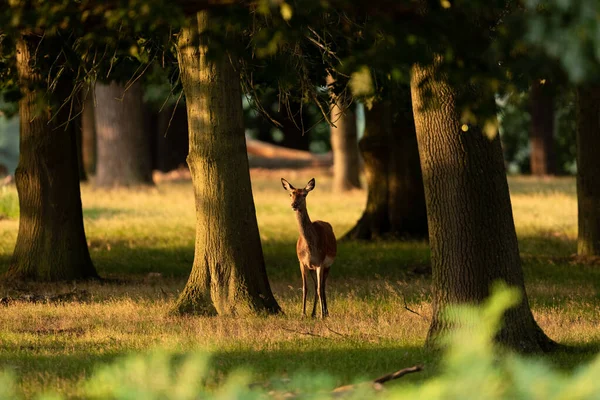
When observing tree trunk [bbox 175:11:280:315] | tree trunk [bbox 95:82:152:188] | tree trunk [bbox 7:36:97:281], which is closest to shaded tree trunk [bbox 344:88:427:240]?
tree trunk [bbox 7:36:97:281]

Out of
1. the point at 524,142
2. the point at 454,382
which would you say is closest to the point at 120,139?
the point at 524,142

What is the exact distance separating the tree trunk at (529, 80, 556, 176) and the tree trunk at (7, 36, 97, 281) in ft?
81.3

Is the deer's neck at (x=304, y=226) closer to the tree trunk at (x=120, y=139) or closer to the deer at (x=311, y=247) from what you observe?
the deer at (x=311, y=247)

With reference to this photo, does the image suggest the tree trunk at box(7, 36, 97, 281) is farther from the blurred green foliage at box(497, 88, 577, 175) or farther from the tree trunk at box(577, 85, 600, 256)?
the blurred green foliage at box(497, 88, 577, 175)

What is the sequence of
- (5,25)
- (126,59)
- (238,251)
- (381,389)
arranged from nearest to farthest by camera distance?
(381,389) → (5,25) → (238,251) → (126,59)

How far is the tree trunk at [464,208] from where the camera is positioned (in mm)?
10195

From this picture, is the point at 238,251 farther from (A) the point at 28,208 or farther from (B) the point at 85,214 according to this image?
(B) the point at 85,214

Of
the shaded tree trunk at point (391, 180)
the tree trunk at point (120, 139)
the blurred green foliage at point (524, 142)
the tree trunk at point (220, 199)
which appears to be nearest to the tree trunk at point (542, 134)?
the blurred green foliage at point (524, 142)

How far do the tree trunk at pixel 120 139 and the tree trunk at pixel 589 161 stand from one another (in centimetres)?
1505

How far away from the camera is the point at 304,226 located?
1324cm

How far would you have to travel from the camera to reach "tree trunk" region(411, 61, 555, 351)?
33.4 feet

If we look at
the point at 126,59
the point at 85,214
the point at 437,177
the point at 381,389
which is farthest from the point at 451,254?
the point at 85,214

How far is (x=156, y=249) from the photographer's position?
69.8ft

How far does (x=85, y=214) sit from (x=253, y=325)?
47.8 feet
